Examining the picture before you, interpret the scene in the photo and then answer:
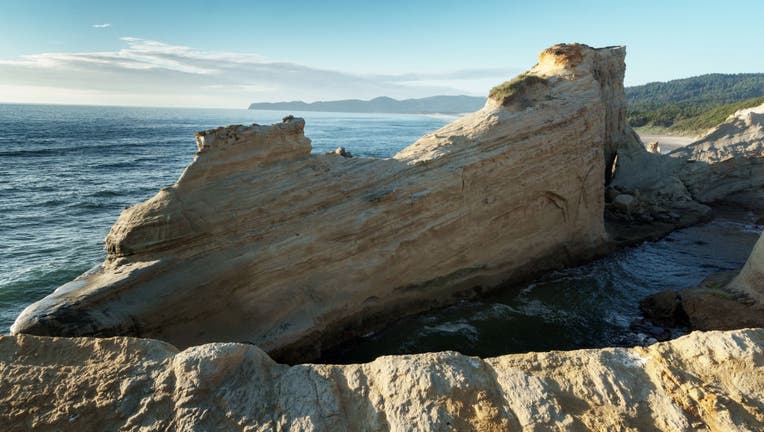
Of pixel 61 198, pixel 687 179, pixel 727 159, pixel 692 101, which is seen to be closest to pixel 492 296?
pixel 687 179

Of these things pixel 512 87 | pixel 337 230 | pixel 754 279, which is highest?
pixel 512 87

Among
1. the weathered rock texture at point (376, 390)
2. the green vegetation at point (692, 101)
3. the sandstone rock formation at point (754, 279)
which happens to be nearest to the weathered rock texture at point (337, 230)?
the weathered rock texture at point (376, 390)

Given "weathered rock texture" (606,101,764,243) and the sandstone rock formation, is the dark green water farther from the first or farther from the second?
"weathered rock texture" (606,101,764,243)

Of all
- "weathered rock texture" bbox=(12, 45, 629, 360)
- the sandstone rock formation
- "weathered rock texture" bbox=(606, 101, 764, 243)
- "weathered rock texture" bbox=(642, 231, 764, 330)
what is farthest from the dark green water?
"weathered rock texture" bbox=(606, 101, 764, 243)

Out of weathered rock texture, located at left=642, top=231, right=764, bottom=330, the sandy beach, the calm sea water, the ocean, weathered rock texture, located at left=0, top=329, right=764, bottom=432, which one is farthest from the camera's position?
the sandy beach

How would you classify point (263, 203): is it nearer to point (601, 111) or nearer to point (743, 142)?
point (601, 111)

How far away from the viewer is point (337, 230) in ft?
34.9

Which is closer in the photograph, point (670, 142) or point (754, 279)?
point (754, 279)

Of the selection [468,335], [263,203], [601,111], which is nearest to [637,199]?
[601,111]

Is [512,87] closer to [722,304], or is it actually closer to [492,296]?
[492,296]

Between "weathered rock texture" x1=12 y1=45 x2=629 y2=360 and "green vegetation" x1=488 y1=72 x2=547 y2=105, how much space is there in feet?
0.53

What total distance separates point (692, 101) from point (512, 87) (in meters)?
113

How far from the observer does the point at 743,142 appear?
2403 cm

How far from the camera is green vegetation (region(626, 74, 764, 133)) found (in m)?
60.1
